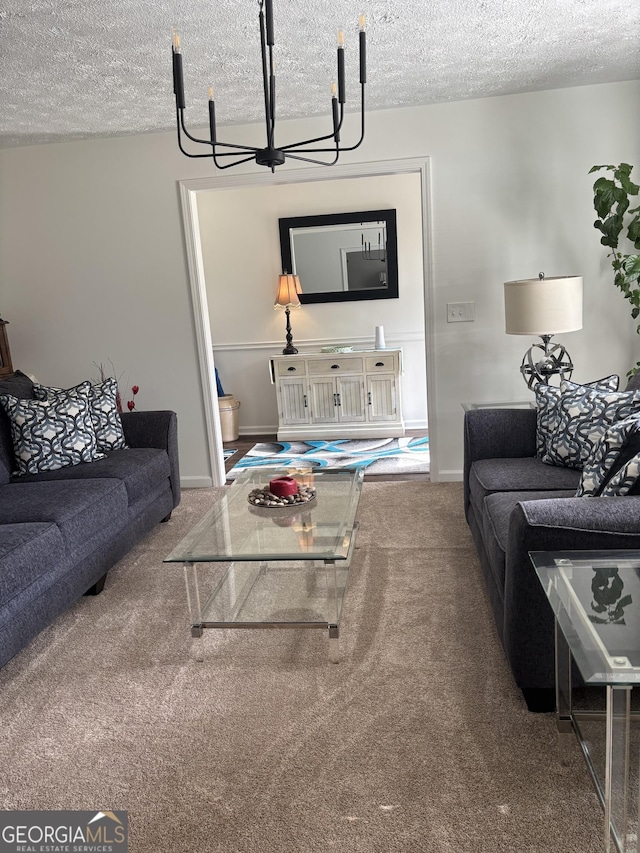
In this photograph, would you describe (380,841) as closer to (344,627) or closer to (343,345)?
(344,627)

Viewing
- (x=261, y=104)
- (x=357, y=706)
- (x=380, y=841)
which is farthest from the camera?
(x=261, y=104)

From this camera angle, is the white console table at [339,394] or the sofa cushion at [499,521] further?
the white console table at [339,394]

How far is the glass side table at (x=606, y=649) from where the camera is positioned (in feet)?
4.26

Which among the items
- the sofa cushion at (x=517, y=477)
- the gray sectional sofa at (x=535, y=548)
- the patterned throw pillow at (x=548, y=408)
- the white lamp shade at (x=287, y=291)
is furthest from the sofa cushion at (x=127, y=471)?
the white lamp shade at (x=287, y=291)

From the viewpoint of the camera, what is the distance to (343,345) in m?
6.26

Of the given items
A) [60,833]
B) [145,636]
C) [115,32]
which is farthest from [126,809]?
[115,32]

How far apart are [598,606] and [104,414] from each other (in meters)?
3.03

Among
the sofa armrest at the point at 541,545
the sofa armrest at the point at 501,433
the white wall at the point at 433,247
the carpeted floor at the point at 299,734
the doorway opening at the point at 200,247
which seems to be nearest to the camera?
the carpeted floor at the point at 299,734

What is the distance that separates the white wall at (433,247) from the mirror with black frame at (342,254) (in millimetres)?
1790

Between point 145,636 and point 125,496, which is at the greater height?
point 125,496

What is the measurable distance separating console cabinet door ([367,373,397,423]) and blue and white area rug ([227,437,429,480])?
0.22 metres

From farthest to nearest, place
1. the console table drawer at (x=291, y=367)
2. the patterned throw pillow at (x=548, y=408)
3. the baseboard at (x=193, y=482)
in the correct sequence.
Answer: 1. the console table drawer at (x=291, y=367)
2. the baseboard at (x=193, y=482)
3. the patterned throw pillow at (x=548, y=408)

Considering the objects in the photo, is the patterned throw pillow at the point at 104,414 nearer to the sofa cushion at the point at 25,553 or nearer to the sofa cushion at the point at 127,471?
the sofa cushion at the point at 127,471

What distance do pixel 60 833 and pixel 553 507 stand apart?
1.58 metres
